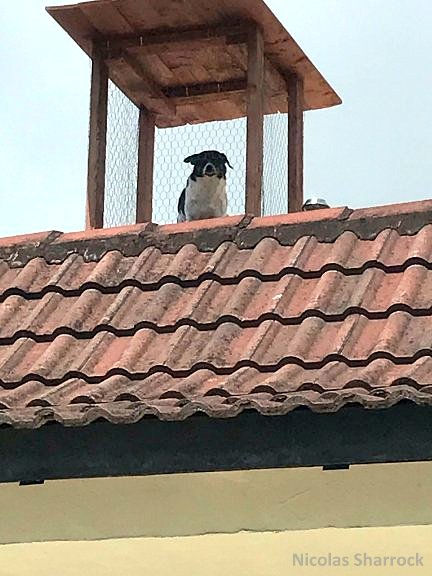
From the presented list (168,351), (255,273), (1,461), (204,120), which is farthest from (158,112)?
(1,461)

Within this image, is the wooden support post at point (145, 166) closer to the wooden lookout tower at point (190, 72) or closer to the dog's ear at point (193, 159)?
the wooden lookout tower at point (190, 72)

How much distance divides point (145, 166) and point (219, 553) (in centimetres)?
370

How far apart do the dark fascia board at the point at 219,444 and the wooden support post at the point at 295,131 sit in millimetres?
3374

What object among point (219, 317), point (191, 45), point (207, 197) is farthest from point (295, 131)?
point (219, 317)

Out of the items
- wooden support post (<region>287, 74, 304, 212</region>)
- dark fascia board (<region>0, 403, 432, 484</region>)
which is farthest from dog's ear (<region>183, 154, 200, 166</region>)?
dark fascia board (<region>0, 403, 432, 484</region>)

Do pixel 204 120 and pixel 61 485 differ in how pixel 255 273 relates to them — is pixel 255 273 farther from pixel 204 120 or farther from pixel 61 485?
pixel 204 120

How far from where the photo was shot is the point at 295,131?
802cm

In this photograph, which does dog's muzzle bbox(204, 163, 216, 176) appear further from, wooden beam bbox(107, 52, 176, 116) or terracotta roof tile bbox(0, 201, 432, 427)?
terracotta roof tile bbox(0, 201, 432, 427)

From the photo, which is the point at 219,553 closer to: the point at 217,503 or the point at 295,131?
the point at 217,503

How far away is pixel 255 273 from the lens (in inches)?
235

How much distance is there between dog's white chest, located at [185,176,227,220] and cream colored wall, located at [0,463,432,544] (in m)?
3.11

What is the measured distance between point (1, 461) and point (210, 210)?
10.3ft

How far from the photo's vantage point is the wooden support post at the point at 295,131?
795cm

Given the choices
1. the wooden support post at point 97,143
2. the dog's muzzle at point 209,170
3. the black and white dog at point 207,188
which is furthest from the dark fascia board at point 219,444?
the dog's muzzle at point 209,170
